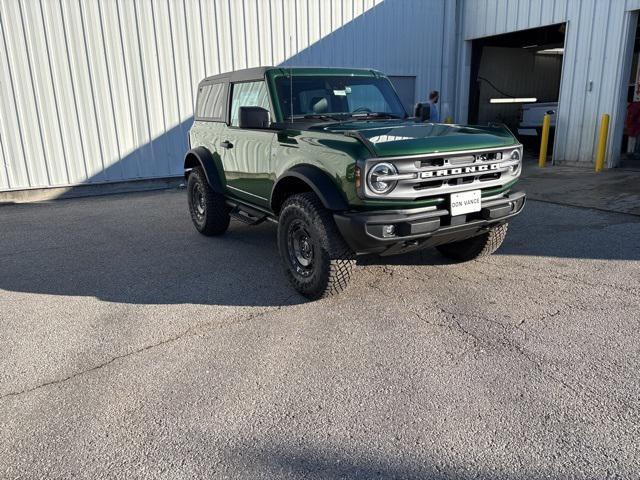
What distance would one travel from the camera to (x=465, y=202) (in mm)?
3713

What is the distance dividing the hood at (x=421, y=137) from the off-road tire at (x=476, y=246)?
94 centimetres

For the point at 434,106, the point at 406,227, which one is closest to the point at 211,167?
the point at 406,227

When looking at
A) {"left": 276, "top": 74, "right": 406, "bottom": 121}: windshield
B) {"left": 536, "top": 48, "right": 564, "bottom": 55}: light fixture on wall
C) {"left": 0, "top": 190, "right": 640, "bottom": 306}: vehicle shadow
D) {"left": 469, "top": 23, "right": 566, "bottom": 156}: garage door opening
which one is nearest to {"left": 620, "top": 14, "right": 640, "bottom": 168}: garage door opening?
{"left": 469, "top": 23, "right": 566, "bottom": 156}: garage door opening

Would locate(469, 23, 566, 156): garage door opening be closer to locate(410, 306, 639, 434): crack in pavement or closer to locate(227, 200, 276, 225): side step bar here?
locate(227, 200, 276, 225): side step bar

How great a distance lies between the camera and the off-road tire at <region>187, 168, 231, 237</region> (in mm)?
5891

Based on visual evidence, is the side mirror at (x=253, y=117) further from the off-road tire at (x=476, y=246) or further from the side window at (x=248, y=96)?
the off-road tire at (x=476, y=246)

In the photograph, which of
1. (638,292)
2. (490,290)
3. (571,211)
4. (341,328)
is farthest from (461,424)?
(571,211)

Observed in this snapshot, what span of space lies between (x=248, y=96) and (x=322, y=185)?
188cm

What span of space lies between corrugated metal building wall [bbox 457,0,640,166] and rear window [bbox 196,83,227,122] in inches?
331

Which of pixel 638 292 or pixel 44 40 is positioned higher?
pixel 44 40

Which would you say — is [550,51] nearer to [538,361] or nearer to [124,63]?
[124,63]

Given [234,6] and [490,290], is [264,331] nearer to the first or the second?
[490,290]

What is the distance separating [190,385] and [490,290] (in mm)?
2602

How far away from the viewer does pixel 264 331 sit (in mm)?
3557
